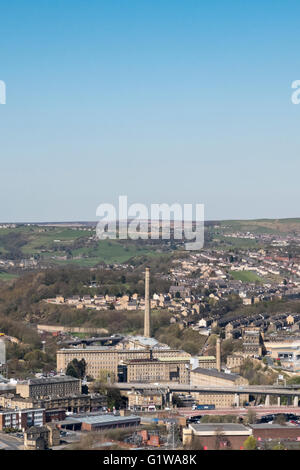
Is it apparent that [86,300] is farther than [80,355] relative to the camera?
Yes

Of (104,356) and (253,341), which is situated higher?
(253,341)

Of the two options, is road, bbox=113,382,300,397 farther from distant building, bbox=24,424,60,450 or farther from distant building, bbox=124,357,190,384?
distant building, bbox=24,424,60,450

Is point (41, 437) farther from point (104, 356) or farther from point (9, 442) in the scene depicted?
point (104, 356)

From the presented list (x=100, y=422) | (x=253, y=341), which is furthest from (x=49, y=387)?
(x=253, y=341)

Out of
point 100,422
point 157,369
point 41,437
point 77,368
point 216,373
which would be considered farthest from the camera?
point 157,369

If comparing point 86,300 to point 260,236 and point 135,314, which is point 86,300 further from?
point 260,236

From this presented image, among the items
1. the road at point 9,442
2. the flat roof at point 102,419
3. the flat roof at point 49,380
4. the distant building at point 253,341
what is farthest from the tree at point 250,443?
the distant building at point 253,341

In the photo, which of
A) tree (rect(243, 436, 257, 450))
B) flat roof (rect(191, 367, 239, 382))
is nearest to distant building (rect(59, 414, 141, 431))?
tree (rect(243, 436, 257, 450))

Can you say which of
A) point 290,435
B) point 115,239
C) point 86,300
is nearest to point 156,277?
point 86,300
